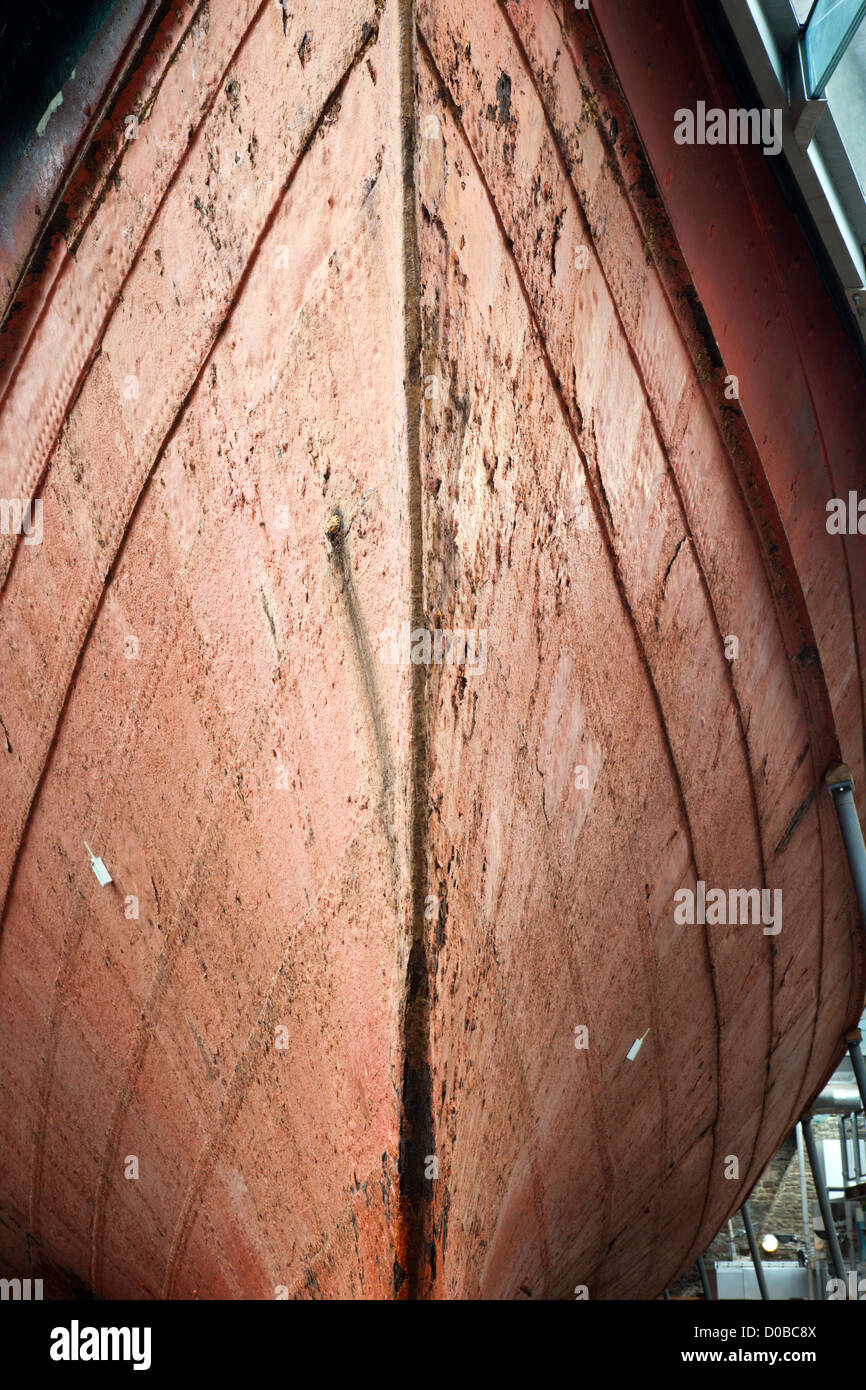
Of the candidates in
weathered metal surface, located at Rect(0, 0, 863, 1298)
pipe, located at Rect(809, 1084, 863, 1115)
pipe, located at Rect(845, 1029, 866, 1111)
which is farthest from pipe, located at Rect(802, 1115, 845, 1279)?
pipe, located at Rect(809, 1084, 863, 1115)

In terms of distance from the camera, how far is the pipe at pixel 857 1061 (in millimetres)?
3908

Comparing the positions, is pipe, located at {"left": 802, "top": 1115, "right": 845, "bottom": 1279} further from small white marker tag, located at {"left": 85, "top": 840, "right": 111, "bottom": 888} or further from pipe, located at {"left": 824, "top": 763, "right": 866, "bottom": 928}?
small white marker tag, located at {"left": 85, "top": 840, "right": 111, "bottom": 888}

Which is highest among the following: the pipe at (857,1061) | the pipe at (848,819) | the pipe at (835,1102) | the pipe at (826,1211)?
the pipe at (835,1102)

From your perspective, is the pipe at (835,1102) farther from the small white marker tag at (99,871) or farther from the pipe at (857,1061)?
the small white marker tag at (99,871)

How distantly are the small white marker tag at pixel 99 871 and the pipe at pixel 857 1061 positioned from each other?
9.11ft

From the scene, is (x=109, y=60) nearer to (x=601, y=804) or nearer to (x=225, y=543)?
(x=225, y=543)

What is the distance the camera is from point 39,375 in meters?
2.22

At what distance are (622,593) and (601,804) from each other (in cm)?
44

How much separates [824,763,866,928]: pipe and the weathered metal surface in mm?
515

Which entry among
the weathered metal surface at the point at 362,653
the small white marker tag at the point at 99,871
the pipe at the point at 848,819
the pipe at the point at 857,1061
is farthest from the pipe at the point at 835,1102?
the small white marker tag at the point at 99,871

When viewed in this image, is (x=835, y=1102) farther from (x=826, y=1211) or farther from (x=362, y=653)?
(x=362, y=653)

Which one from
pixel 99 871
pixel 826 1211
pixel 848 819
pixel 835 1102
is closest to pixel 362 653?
pixel 99 871

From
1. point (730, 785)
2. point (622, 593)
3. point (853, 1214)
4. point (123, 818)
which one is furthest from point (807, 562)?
point (853, 1214)

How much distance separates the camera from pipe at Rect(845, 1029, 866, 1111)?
3908mm
